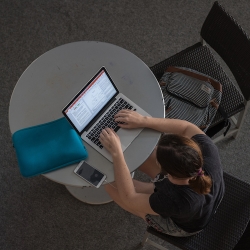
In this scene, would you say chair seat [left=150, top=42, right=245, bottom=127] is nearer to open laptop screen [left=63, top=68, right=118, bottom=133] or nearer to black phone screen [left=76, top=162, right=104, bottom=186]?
open laptop screen [left=63, top=68, right=118, bottom=133]

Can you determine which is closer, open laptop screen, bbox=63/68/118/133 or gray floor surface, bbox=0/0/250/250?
open laptop screen, bbox=63/68/118/133

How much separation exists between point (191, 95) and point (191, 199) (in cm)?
73

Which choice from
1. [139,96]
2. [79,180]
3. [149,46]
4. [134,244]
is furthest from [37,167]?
[149,46]

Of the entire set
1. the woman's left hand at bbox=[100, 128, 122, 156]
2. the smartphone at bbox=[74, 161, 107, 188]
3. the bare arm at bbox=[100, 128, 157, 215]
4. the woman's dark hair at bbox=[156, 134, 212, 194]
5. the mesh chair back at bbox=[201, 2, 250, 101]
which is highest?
the mesh chair back at bbox=[201, 2, 250, 101]

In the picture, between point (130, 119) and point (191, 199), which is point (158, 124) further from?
point (191, 199)

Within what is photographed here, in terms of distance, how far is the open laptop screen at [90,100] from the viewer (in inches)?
57.3

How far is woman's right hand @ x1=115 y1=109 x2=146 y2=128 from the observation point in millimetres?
1528

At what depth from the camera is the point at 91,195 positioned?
81.0 inches

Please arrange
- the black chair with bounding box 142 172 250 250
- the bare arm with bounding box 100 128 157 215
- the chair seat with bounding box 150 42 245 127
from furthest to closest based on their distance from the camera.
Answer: the chair seat with bounding box 150 42 245 127 < the black chair with bounding box 142 172 250 250 < the bare arm with bounding box 100 128 157 215

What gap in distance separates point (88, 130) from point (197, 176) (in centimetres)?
55

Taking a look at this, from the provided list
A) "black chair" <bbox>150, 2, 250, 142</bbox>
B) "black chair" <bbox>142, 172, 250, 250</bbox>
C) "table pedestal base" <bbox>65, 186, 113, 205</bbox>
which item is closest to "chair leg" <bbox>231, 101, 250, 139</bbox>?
"black chair" <bbox>150, 2, 250, 142</bbox>

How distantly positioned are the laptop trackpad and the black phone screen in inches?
6.2

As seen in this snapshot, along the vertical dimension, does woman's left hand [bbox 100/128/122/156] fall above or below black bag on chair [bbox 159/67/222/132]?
below

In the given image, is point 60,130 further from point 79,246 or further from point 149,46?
point 149,46
